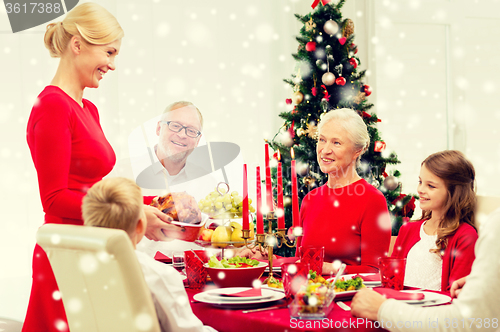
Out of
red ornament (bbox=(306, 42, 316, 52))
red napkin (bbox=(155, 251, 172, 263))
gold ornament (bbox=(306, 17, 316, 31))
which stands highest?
gold ornament (bbox=(306, 17, 316, 31))

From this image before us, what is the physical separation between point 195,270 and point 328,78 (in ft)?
6.89

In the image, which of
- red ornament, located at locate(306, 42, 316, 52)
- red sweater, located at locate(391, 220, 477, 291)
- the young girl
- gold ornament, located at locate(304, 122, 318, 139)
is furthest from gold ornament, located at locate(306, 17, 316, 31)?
red sweater, located at locate(391, 220, 477, 291)

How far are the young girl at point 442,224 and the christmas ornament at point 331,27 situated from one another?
1669 mm

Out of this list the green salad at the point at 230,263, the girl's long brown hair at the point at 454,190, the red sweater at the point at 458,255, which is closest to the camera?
the green salad at the point at 230,263

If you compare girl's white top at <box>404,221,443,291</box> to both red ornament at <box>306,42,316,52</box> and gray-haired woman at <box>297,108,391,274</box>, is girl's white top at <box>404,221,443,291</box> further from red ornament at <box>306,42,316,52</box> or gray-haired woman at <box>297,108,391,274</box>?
red ornament at <box>306,42,316,52</box>

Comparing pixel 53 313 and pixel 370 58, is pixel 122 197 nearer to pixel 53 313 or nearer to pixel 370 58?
pixel 53 313

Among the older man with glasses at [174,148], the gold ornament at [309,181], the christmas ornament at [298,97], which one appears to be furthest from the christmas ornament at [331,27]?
the older man with glasses at [174,148]

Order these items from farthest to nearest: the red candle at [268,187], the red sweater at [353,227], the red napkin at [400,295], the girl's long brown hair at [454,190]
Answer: the red sweater at [353,227]
the girl's long brown hair at [454,190]
the red candle at [268,187]
the red napkin at [400,295]

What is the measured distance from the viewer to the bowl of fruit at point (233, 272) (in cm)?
141

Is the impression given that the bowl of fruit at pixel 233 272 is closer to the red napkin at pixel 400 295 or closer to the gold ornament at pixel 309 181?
the red napkin at pixel 400 295

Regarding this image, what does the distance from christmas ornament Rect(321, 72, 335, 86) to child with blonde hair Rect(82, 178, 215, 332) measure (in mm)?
2332

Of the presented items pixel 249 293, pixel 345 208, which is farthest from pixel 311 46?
pixel 249 293

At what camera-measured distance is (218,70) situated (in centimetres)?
392

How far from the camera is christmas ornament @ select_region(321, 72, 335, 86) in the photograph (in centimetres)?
323
